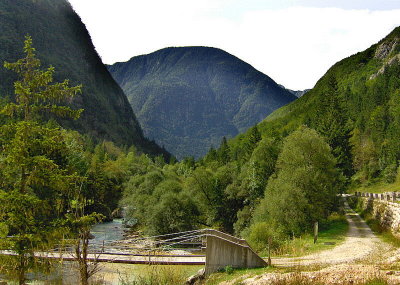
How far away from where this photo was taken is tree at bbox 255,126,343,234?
123ft

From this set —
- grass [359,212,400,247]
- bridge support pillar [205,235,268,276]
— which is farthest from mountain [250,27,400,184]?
bridge support pillar [205,235,268,276]

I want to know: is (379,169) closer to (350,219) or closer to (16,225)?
(350,219)

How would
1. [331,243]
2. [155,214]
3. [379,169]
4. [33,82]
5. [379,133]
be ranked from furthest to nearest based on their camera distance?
[379,133] < [379,169] < [155,214] < [331,243] < [33,82]

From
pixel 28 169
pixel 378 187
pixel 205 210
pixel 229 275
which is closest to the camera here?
pixel 28 169

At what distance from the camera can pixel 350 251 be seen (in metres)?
24.7

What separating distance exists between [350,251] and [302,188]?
48.3 feet

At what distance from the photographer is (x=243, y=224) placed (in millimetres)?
52719

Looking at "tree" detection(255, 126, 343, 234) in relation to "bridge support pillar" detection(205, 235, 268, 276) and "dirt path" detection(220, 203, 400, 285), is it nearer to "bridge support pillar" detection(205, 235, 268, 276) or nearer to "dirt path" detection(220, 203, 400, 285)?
"dirt path" detection(220, 203, 400, 285)

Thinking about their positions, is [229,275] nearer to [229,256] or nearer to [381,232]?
[229,256]

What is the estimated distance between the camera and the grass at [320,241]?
2694cm

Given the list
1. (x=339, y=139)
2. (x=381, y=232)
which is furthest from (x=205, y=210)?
(x=381, y=232)

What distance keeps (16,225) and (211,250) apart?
10500 mm

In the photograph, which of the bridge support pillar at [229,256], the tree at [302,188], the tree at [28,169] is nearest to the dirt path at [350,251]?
the bridge support pillar at [229,256]

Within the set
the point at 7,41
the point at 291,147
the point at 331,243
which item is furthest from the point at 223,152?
the point at 7,41
